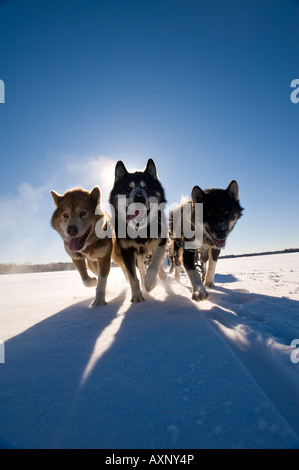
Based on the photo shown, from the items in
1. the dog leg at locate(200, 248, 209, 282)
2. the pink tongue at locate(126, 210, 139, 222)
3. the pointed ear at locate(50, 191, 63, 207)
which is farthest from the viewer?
the dog leg at locate(200, 248, 209, 282)

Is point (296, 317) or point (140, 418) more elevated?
point (140, 418)

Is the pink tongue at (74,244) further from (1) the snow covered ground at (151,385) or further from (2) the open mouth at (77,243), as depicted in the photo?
(1) the snow covered ground at (151,385)

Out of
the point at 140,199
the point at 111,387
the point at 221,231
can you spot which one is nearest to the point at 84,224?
the point at 140,199

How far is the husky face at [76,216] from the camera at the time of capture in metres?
3.07

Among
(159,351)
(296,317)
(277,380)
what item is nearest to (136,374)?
(159,351)

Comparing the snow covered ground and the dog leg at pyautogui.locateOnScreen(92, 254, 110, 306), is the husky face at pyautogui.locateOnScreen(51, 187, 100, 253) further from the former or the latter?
the snow covered ground

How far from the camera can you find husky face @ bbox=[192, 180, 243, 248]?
3.19m

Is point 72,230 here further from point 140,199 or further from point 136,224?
point 140,199

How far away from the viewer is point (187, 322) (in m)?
1.79

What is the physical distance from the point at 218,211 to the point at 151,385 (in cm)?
286

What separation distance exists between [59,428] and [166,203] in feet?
11.1

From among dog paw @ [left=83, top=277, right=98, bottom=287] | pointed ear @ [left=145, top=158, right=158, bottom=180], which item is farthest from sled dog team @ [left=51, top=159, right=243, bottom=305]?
dog paw @ [left=83, top=277, right=98, bottom=287]

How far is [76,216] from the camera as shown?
124 inches
